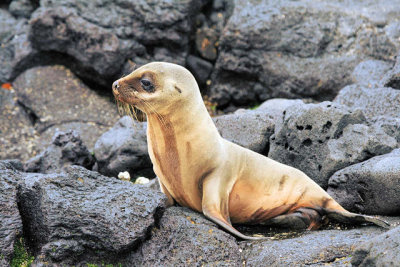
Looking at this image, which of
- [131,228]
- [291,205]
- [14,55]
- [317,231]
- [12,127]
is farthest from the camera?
[14,55]

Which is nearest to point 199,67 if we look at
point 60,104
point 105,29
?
point 105,29

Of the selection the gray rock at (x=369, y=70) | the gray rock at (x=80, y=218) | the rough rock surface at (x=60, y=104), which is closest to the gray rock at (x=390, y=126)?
the gray rock at (x=80, y=218)

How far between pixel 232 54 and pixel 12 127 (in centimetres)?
417

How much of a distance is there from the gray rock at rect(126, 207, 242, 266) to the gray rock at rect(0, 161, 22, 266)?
80 cm

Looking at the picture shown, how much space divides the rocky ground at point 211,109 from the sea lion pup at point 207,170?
152 mm

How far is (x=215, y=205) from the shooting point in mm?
4285

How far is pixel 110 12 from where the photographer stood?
9.89 meters

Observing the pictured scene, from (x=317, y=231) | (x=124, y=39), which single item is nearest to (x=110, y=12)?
(x=124, y=39)

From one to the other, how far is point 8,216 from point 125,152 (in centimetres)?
315

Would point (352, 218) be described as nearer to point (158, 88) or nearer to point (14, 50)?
point (158, 88)

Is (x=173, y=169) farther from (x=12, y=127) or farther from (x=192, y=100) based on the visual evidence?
(x=12, y=127)

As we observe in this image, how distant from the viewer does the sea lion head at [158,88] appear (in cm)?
423

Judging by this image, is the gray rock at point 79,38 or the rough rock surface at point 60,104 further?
the gray rock at point 79,38

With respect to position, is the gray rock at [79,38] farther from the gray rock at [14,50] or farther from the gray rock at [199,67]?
the gray rock at [199,67]
